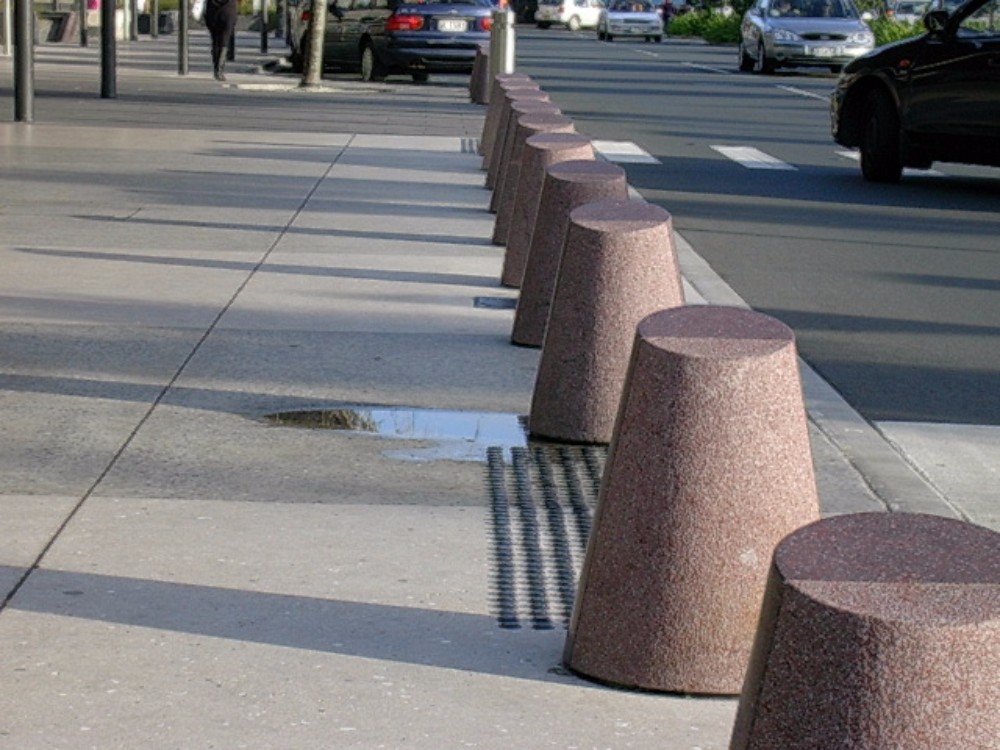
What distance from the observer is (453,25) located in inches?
1201

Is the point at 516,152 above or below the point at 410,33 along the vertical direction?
above

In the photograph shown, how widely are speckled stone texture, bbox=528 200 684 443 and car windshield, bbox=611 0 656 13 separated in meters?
56.3

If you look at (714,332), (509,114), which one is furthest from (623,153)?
(714,332)

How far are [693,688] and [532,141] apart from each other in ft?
21.0

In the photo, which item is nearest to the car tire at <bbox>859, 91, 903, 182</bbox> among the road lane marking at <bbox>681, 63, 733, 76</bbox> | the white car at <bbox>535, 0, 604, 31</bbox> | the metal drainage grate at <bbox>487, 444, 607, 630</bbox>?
the metal drainage grate at <bbox>487, 444, 607, 630</bbox>

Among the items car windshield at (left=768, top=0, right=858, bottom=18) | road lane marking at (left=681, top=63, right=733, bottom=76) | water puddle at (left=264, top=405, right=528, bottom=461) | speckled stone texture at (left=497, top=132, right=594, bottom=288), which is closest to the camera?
water puddle at (left=264, top=405, right=528, bottom=461)

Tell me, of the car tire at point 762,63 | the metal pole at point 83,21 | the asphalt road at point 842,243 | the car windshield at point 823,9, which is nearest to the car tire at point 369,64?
the asphalt road at point 842,243

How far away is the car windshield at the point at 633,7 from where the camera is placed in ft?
204

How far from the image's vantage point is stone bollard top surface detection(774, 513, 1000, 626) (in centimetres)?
279

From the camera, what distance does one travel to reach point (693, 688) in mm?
4246

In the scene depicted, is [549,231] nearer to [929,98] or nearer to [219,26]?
[929,98]

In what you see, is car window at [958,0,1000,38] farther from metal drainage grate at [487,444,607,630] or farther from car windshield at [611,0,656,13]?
car windshield at [611,0,656,13]

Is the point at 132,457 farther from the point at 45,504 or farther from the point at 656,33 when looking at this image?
the point at 656,33

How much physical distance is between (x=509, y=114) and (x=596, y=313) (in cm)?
803
